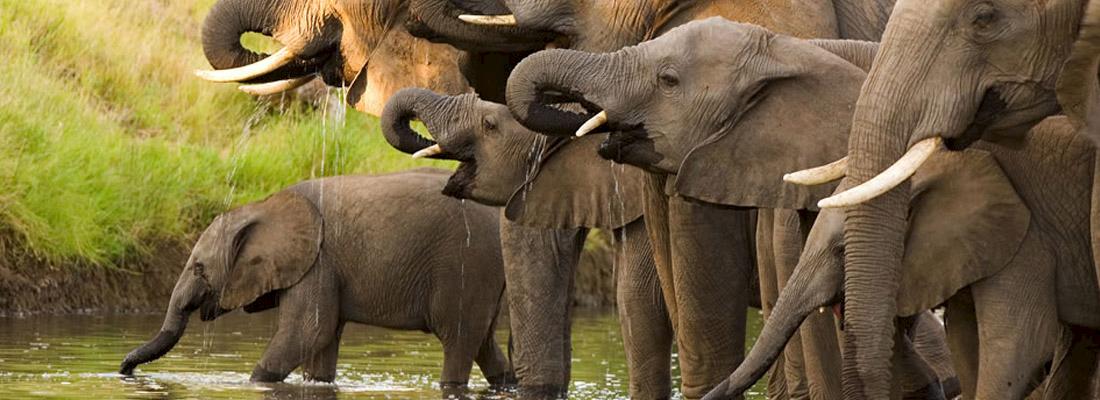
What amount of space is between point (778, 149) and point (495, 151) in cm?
227

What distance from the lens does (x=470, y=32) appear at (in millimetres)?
8562

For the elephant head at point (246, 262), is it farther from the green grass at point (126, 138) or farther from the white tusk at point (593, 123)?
the white tusk at point (593, 123)

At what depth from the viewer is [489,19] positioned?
8.45 metres

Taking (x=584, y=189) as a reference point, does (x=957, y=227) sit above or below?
below

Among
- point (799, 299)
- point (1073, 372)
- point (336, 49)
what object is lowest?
point (1073, 372)

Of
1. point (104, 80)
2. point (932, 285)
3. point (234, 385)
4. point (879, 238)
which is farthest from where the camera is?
point (104, 80)

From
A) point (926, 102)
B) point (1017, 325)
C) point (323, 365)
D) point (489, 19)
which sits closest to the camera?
point (926, 102)

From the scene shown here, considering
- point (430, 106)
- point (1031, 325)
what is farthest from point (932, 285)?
point (430, 106)

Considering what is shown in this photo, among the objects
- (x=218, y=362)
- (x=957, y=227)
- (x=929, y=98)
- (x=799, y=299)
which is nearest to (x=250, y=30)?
(x=218, y=362)

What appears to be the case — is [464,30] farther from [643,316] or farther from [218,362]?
[218,362]

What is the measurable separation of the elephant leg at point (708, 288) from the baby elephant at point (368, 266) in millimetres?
3457

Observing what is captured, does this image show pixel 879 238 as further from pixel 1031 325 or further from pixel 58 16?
pixel 58 16

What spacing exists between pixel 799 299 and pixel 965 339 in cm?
58

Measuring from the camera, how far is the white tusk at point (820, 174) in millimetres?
6785
